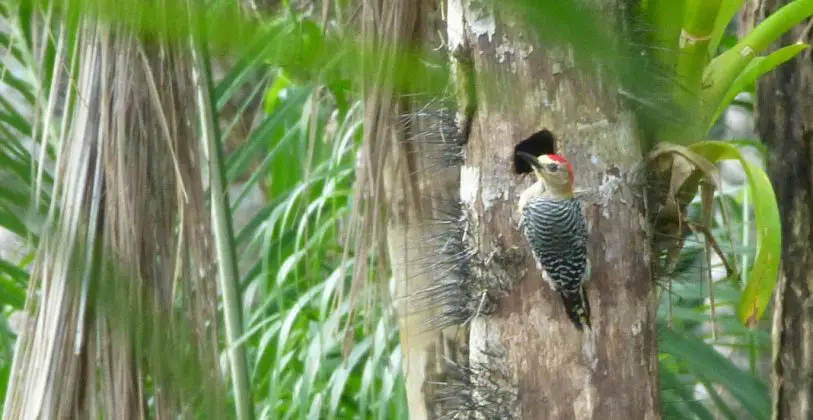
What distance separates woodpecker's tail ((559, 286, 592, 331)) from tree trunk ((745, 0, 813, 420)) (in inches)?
26.2

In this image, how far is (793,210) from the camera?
59.3 inches

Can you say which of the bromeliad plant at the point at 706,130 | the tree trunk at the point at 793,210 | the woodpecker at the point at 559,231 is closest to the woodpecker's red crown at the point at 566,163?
the woodpecker at the point at 559,231

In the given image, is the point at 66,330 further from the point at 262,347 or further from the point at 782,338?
the point at 782,338

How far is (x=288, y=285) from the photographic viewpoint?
179 cm

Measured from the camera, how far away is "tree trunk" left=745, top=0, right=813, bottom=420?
1496 mm

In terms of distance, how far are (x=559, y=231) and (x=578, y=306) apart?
0.27 ft

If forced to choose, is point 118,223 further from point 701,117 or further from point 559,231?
point 701,117

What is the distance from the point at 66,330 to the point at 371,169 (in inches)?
13.5

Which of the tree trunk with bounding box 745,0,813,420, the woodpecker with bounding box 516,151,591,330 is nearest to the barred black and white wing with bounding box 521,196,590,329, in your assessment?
the woodpecker with bounding box 516,151,591,330

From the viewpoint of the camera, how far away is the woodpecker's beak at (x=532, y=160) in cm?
100

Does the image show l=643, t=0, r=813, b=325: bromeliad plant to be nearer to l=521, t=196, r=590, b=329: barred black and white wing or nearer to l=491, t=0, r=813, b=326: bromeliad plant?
l=491, t=0, r=813, b=326: bromeliad plant

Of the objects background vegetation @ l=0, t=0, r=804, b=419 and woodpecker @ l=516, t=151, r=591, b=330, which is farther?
background vegetation @ l=0, t=0, r=804, b=419

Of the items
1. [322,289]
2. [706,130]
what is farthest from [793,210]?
[322,289]

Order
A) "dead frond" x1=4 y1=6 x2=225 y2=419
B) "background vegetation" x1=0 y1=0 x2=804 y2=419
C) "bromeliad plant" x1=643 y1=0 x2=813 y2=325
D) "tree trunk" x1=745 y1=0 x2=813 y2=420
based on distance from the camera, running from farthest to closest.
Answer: "tree trunk" x1=745 y1=0 x2=813 y2=420 < "background vegetation" x1=0 y1=0 x2=804 y2=419 < "bromeliad plant" x1=643 y1=0 x2=813 y2=325 < "dead frond" x1=4 y1=6 x2=225 y2=419
